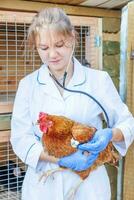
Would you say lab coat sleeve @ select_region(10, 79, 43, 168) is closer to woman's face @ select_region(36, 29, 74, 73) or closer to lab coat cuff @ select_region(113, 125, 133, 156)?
woman's face @ select_region(36, 29, 74, 73)

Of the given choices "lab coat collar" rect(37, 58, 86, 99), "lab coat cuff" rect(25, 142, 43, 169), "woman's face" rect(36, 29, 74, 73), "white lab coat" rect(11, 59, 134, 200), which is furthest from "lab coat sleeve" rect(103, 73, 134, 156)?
"lab coat cuff" rect(25, 142, 43, 169)

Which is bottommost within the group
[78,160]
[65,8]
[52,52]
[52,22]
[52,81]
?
[78,160]

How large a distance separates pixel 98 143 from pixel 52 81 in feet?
0.99

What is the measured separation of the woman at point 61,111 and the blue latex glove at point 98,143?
0.5 inches

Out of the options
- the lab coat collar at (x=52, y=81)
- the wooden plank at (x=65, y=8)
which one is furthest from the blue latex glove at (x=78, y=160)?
the wooden plank at (x=65, y=8)

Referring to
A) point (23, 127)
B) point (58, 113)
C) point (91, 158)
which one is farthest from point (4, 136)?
point (91, 158)

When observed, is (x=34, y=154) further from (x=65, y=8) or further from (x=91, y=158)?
(x=65, y=8)

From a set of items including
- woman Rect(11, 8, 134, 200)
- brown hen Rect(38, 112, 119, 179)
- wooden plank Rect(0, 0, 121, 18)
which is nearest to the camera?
brown hen Rect(38, 112, 119, 179)

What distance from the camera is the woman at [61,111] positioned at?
1.21 meters

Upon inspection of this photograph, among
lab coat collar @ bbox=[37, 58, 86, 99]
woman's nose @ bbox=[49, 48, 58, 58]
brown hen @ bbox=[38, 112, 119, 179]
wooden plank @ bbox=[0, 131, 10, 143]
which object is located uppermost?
woman's nose @ bbox=[49, 48, 58, 58]

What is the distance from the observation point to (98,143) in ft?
3.70

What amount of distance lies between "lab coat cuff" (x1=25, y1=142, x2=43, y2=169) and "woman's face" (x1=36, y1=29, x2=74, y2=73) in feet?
0.99

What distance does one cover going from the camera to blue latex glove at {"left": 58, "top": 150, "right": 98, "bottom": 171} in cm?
115

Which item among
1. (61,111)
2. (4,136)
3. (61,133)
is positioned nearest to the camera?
(61,133)
